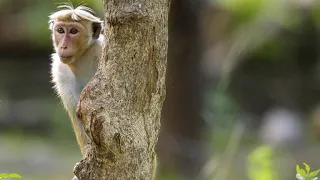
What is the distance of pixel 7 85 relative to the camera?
14.1 m

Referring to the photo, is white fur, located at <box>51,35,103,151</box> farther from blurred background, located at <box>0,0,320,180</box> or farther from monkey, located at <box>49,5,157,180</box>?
blurred background, located at <box>0,0,320,180</box>

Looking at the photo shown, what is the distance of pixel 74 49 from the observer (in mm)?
4008

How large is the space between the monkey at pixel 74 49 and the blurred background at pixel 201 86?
3.59 m

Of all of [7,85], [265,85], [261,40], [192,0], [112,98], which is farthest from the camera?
[7,85]

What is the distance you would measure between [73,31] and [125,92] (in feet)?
3.26

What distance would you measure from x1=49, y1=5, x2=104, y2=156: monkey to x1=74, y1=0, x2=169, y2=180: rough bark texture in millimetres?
883

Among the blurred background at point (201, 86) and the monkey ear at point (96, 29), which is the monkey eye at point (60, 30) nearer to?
the monkey ear at point (96, 29)

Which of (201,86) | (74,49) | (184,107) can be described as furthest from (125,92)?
(201,86)

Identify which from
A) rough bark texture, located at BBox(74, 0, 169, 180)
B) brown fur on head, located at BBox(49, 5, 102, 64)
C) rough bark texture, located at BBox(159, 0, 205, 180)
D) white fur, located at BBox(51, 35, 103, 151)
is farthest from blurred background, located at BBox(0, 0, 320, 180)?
rough bark texture, located at BBox(74, 0, 169, 180)

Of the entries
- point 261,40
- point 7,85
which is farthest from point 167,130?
point 7,85

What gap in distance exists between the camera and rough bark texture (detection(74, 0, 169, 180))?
9.98 ft

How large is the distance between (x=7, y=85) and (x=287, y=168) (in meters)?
6.54

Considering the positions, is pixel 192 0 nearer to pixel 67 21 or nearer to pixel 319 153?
pixel 319 153

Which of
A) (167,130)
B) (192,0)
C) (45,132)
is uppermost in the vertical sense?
(192,0)
